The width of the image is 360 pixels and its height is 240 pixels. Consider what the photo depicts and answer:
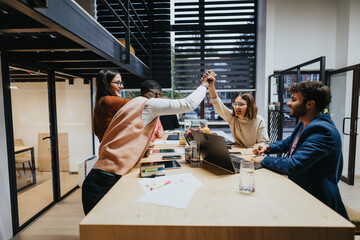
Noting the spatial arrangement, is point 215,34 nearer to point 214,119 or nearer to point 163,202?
point 214,119

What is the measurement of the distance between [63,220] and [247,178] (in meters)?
2.54

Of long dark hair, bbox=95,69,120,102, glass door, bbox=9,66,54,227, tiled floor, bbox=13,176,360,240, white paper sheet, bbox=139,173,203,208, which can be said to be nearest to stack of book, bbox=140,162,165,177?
white paper sheet, bbox=139,173,203,208

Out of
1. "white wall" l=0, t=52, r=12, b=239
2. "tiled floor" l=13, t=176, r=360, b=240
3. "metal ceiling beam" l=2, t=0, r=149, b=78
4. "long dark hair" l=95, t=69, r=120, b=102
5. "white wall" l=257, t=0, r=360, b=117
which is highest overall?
"white wall" l=257, t=0, r=360, b=117

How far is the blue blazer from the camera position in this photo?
1.21 meters

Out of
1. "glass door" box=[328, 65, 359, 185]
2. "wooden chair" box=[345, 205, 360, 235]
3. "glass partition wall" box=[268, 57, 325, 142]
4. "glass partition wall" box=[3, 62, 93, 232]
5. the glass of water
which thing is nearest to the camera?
the glass of water

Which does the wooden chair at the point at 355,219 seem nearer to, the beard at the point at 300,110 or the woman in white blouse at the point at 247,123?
the beard at the point at 300,110

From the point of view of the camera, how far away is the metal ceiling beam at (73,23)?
1.07 metres

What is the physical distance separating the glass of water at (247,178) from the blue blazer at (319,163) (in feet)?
1.01

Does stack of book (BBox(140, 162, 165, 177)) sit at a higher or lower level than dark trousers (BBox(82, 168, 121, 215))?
higher

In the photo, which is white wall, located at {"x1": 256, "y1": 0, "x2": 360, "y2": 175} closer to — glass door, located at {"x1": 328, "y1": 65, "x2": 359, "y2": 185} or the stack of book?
glass door, located at {"x1": 328, "y1": 65, "x2": 359, "y2": 185}

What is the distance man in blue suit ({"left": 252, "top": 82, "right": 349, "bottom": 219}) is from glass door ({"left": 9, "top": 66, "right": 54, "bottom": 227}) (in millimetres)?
2758

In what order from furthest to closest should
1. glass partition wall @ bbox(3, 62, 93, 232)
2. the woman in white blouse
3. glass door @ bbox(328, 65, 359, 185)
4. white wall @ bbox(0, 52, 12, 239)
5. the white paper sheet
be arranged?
1. glass door @ bbox(328, 65, 359, 185)
2. glass partition wall @ bbox(3, 62, 93, 232)
3. the woman in white blouse
4. white wall @ bbox(0, 52, 12, 239)
5. the white paper sheet

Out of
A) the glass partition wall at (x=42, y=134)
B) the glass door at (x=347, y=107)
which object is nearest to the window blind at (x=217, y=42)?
the glass door at (x=347, y=107)

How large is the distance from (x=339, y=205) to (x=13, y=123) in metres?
3.14
